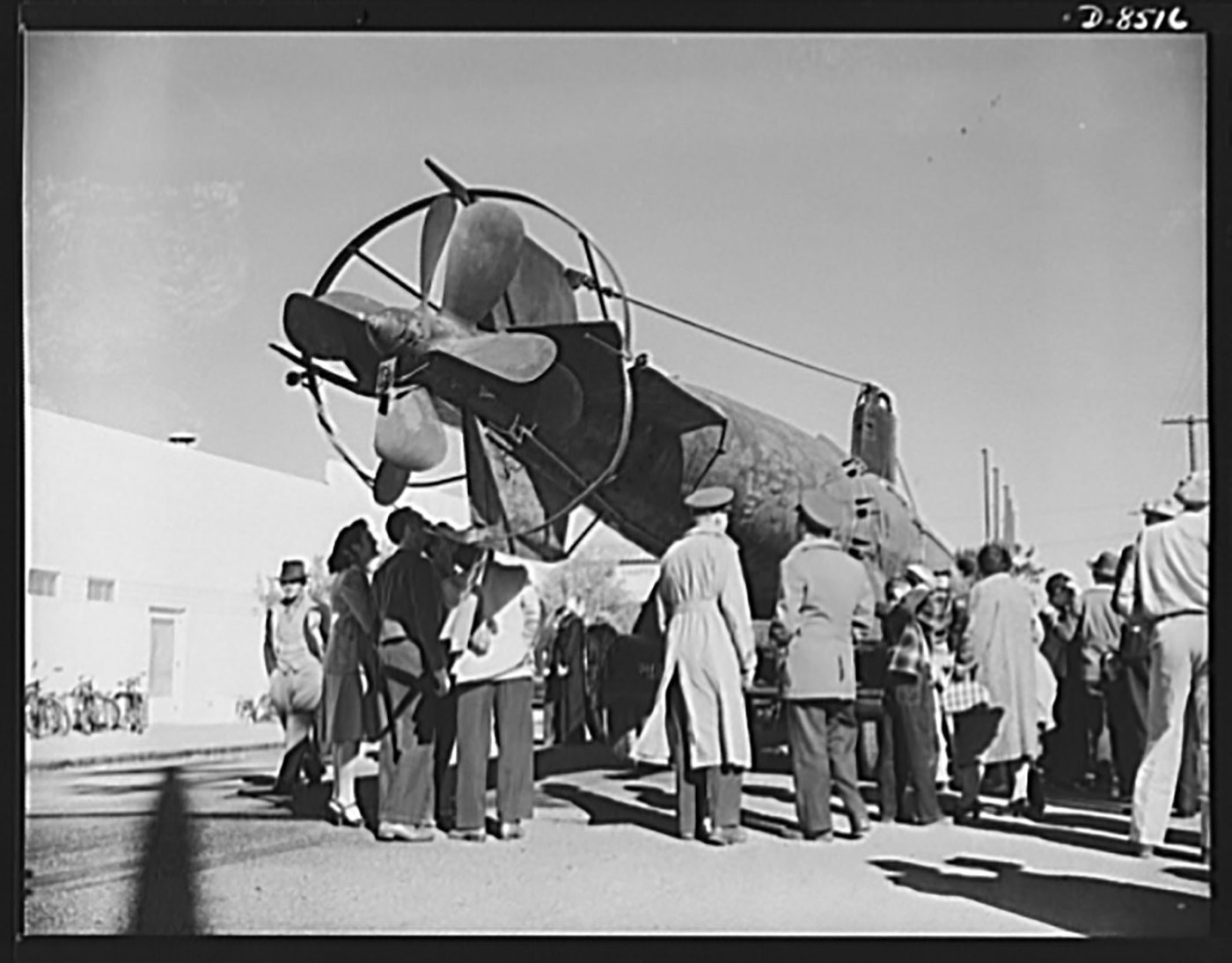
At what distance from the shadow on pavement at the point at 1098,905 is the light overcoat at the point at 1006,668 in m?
0.34

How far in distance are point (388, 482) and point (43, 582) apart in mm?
923

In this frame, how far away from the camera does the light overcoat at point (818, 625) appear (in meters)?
7.14

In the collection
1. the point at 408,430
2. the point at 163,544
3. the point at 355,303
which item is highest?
the point at 355,303

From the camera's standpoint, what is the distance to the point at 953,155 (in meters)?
7.12

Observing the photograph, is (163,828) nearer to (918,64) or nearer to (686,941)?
(686,941)

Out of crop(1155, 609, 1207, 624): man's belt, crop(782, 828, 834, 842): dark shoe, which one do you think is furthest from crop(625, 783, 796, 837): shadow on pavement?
crop(1155, 609, 1207, 624): man's belt

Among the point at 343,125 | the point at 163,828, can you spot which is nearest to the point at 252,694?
the point at 163,828

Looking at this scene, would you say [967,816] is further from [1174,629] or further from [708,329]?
[708,329]

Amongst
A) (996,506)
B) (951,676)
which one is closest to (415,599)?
(951,676)

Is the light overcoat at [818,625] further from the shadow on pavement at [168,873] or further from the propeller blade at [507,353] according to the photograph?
the shadow on pavement at [168,873]

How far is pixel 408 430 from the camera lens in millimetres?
7090

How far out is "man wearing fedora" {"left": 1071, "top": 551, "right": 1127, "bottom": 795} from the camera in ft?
23.2

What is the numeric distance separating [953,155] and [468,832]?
7.10 ft

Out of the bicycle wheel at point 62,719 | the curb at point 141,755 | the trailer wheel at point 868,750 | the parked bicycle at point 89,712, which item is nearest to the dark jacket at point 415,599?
the curb at point 141,755
